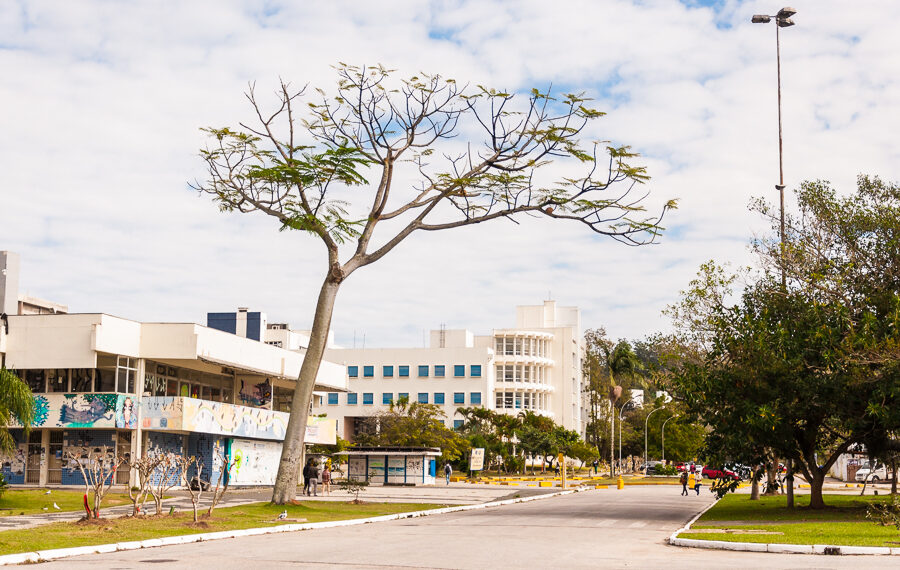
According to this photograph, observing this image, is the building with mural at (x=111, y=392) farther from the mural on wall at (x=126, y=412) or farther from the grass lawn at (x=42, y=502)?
the grass lawn at (x=42, y=502)

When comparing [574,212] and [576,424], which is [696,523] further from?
[576,424]

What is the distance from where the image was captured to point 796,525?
24516 mm

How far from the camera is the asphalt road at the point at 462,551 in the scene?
14.9 metres

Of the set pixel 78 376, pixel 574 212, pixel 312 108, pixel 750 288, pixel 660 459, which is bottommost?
pixel 660 459

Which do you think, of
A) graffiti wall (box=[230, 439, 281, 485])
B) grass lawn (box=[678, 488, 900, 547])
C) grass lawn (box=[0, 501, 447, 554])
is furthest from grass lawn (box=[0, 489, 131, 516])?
grass lawn (box=[678, 488, 900, 547])

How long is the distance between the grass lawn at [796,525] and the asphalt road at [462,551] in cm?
151

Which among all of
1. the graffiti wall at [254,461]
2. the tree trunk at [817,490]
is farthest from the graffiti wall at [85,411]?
the tree trunk at [817,490]

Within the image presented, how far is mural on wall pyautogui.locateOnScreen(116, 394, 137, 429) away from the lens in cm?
4056

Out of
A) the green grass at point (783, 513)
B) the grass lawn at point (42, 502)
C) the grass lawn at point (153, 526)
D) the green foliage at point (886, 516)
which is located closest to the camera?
the grass lawn at point (153, 526)

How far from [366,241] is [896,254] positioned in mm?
15317

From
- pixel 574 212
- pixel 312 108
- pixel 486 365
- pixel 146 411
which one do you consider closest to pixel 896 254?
pixel 574 212

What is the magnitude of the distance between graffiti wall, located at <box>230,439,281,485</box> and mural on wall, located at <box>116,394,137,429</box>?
6.50m

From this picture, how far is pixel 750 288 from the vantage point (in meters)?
32.9

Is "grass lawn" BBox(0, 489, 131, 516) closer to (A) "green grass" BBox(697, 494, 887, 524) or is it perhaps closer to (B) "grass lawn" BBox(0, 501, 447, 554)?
(B) "grass lawn" BBox(0, 501, 447, 554)
